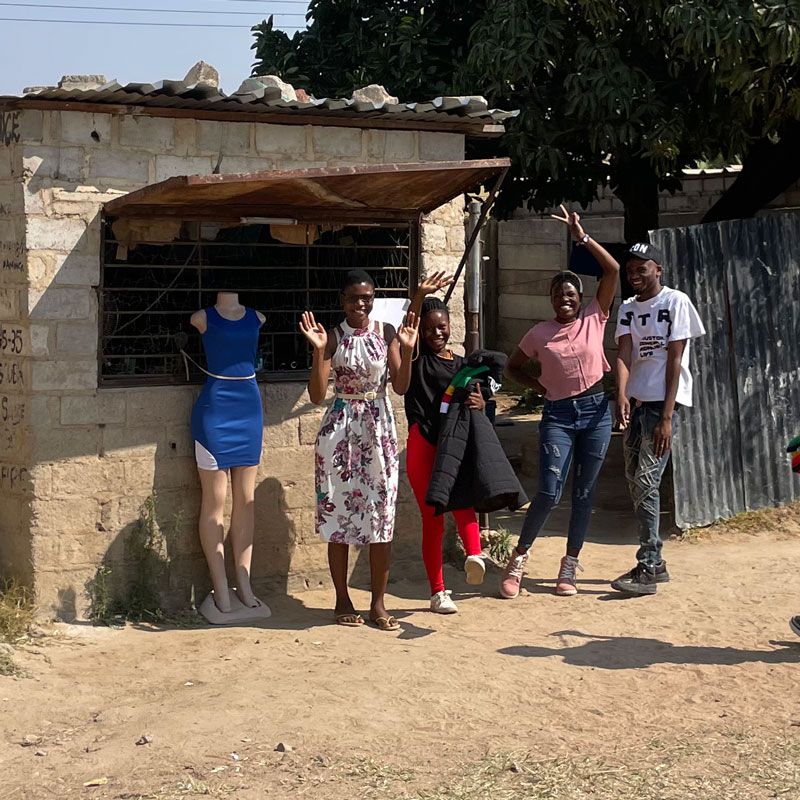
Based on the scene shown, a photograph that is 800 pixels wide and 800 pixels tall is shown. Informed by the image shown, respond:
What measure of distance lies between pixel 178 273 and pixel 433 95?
13.8ft

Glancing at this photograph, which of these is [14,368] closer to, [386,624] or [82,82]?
[82,82]

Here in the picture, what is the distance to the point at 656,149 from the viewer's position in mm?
8492

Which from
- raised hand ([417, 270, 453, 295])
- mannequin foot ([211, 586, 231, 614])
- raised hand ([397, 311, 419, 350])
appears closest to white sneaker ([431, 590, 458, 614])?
mannequin foot ([211, 586, 231, 614])

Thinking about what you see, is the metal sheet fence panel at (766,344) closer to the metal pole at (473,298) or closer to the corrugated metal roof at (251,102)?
the metal pole at (473,298)

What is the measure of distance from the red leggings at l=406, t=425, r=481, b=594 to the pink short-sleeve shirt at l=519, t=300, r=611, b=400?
79 centimetres

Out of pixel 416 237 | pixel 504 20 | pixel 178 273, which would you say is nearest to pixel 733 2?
pixel 504 20

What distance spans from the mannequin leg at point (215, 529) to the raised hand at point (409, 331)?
1163 millimetres

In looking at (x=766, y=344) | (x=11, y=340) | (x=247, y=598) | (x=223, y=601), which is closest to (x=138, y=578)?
(x=223, y=601)

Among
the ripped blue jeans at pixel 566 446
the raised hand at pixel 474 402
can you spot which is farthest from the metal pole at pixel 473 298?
the raised hand at pixel 474 402

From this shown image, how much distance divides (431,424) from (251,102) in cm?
191

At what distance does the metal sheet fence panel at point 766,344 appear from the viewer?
822 cm

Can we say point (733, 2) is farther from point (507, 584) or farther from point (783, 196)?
point (783, 196)

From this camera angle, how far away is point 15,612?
5.91 meters

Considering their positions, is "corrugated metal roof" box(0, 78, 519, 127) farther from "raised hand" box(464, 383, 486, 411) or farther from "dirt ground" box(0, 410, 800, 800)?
"dirt ground" box(0, 410, 800, 800)
